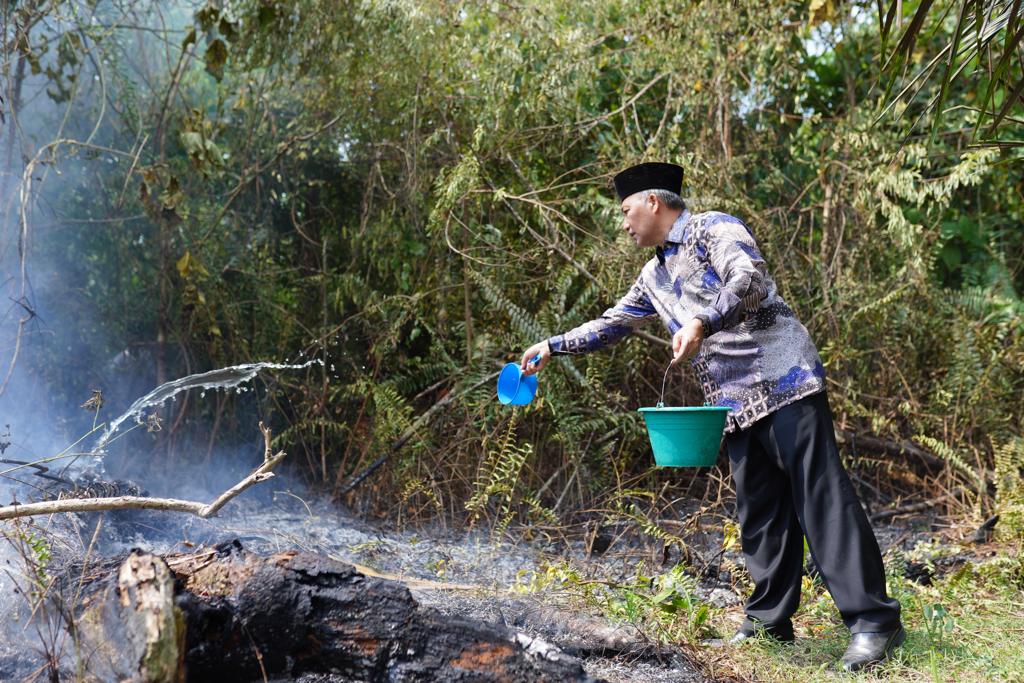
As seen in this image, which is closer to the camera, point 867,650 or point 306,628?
point 306,628

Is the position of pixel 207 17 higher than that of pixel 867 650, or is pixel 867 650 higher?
pixel 207 17

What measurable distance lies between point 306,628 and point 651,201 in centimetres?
195

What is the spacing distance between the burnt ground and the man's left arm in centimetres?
114

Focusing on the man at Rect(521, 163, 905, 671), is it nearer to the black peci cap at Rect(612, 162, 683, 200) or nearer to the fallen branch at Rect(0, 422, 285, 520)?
the black peci cap at Rect(612, 162, 683, 200)

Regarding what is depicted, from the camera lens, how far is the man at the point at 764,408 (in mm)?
3117

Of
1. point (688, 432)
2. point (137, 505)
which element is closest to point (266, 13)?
point (137, 505)

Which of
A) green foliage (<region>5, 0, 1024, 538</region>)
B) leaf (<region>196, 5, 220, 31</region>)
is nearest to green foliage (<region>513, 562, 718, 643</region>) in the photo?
green foliage (<region>5, 0, 1024, 538</region>)

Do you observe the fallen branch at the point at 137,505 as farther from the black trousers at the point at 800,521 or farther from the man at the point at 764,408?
the black trousers at the point at 800,521

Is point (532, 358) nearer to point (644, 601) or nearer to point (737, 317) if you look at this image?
point (737, 317)

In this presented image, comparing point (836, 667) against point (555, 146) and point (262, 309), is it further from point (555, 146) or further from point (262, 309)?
point (262, 309)

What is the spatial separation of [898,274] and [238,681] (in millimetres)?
4517

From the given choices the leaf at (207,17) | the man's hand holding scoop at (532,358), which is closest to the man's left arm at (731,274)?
the man's hand holding scoop at (532,358)

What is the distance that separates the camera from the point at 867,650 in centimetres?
309

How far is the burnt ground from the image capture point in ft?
10.1
